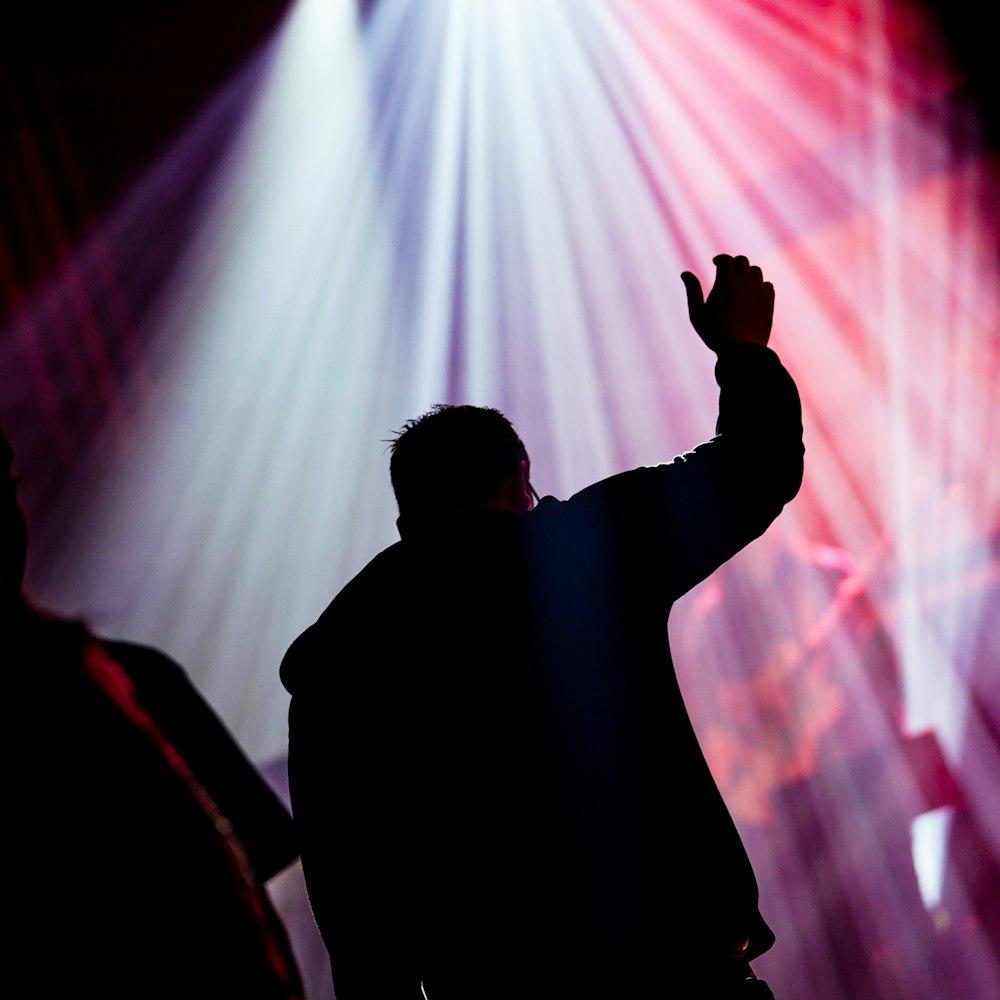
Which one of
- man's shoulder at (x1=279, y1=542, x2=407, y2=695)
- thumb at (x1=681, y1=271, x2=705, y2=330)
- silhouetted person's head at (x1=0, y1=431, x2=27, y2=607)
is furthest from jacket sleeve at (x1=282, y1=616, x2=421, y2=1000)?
thumb at (x1=681, y1=271, x2=705, y2=330)

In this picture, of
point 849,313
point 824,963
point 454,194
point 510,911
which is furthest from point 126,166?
point 824,963

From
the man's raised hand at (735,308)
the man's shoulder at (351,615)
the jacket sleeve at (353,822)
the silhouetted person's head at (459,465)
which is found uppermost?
the man's raised hand at (735,308)

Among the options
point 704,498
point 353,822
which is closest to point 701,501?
point 704,498

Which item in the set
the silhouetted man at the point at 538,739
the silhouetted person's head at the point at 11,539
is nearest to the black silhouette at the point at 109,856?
the silhouetted person's head at the point at 11,539

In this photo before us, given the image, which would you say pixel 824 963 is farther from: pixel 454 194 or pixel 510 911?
pixel 454 194

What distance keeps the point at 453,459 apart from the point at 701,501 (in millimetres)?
290

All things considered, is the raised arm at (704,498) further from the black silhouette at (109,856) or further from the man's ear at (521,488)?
the black silhouette at (109,856)

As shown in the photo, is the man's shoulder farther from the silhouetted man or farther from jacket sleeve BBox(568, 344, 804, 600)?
jacket sleeve BBox(568, 344, 804, 600)

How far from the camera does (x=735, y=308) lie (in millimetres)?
1000

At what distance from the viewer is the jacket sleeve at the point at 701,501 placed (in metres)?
0.89

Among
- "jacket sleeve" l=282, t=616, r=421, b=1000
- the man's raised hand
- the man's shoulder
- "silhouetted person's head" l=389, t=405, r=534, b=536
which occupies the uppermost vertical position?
the man's raised hand

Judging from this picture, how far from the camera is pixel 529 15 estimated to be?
3.73m

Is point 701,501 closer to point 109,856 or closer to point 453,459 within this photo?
point 453,459

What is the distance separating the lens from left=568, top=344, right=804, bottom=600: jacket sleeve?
0.89 metres
